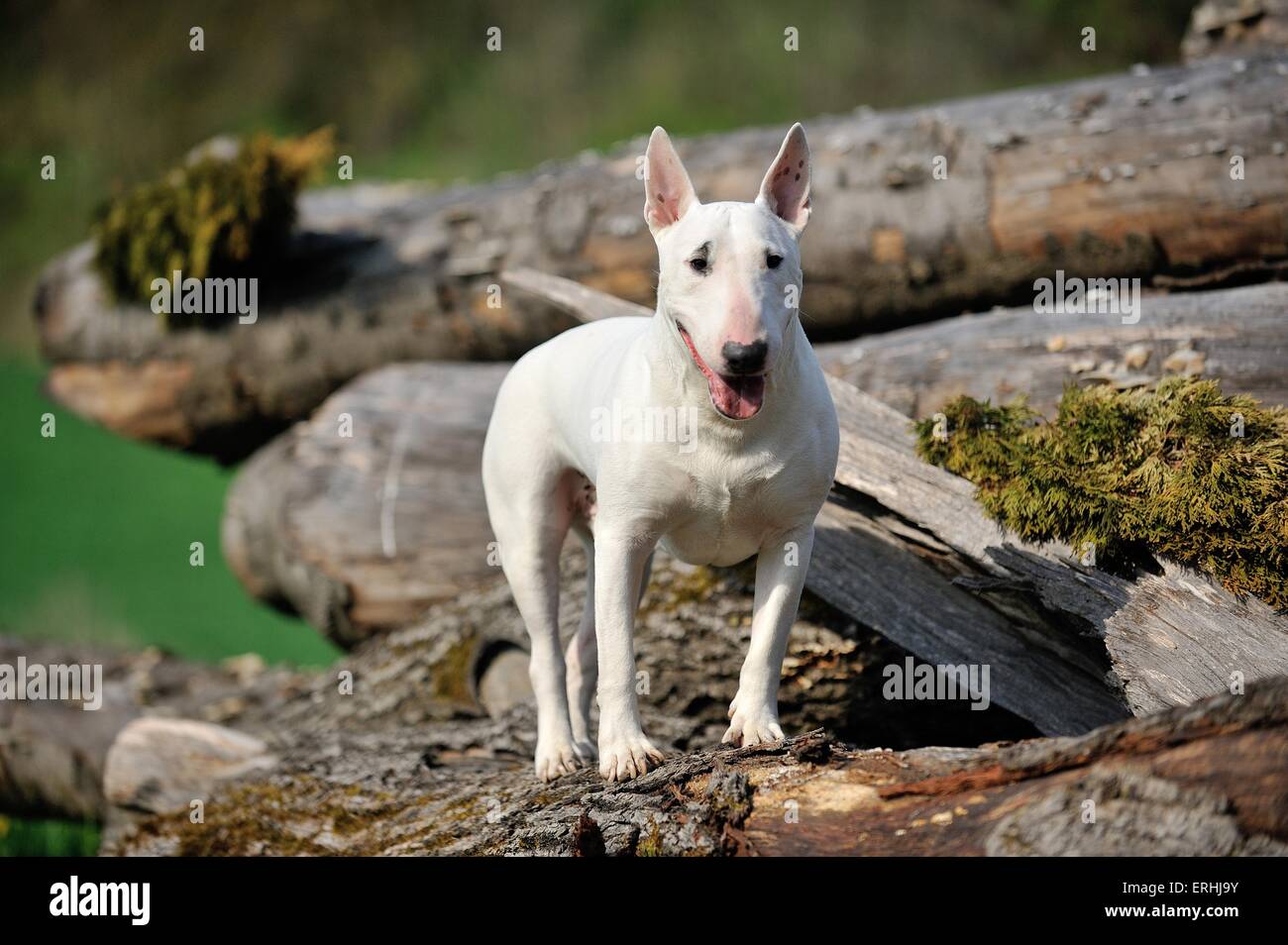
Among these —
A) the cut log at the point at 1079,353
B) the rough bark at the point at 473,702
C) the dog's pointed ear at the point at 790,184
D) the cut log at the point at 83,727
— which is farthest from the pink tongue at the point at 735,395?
the cut log at the point at 83,727

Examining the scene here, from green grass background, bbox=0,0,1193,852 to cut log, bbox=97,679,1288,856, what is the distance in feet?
25.6

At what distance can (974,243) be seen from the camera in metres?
7.05

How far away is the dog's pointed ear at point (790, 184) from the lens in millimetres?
3713

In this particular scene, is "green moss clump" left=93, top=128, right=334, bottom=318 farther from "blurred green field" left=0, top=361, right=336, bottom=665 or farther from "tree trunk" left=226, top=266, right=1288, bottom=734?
"tree trunk" left=226, top=266, right=1288, bottom=734

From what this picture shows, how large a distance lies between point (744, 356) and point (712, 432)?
0.46m

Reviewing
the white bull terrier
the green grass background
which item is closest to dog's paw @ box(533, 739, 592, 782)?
the white bull terrier

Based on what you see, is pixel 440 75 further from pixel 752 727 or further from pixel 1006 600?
pixel 752 727

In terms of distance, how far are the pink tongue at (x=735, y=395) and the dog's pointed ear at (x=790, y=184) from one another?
573 mm

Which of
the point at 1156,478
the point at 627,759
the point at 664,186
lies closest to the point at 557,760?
the point at 627,759

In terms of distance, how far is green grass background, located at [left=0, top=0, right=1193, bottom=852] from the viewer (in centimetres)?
1469

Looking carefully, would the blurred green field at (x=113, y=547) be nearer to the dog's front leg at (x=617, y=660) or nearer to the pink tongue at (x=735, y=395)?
the dog's front leg at (x=617, y=660)

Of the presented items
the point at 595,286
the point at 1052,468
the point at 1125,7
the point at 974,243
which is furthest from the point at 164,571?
the point at 1125,7

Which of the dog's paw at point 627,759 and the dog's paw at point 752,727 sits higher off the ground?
the dog's paw at point 752,727

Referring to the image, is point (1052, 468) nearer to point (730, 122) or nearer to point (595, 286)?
point (595, 286)
